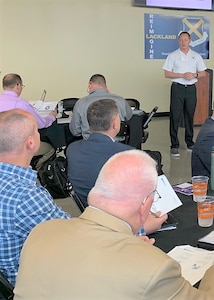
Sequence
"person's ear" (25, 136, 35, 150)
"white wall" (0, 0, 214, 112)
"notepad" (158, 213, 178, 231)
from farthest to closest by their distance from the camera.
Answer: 1. "white wall" (0, 0, 214, 112)
2. "person's ear" (25, 136, 35, 150)
3. "notepad" (158, 213, 178, 231)

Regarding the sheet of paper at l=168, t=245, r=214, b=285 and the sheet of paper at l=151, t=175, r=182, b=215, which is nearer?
the sheet of paper at l=168, t=245, r=214, b=285

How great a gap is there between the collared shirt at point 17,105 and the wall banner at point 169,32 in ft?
16.8

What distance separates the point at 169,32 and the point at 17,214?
8421 millimetres

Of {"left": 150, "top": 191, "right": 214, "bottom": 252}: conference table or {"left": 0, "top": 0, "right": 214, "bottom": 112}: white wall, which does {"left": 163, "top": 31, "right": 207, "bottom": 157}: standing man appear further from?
{"left": 150, "top": 191, "right": 214, "bottom": 252}: conference table

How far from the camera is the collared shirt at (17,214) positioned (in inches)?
71.2

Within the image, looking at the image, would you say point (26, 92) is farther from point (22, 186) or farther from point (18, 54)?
point (22, 186)

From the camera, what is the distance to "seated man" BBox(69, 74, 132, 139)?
4.83 m

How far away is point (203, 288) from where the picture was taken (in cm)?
134

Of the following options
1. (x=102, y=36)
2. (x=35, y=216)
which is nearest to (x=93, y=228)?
(x=35, y=216)

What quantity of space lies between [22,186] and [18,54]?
6.58 meters

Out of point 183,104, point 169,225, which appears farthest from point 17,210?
point 183,104

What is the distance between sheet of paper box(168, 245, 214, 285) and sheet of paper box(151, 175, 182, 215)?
0.38 m

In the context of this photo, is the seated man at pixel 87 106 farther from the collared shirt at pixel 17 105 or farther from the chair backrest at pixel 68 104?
the chair backrest at pixel 68 104

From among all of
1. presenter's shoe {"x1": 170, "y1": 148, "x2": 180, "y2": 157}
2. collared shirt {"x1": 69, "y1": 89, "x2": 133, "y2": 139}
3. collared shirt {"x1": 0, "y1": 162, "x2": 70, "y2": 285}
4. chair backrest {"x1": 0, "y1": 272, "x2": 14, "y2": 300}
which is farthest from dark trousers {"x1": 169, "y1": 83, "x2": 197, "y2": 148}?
chair backrest {"x1": 0, "y1": 272, "x2": 14, "y2": 300}
